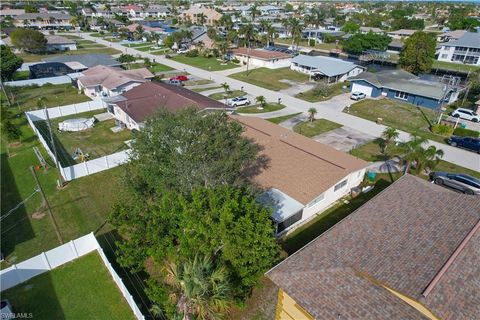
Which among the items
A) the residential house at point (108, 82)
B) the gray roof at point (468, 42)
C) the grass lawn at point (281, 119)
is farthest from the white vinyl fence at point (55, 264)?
the gray roof at point (468, 42)

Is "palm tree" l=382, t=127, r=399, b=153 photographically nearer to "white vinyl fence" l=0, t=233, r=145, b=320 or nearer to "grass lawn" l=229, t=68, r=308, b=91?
"grass lawn" l=229, t=68, r=308, b=91

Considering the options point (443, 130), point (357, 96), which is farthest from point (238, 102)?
point (443, 130)

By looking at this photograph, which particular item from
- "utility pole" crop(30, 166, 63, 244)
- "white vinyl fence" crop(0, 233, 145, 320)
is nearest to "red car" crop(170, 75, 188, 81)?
"utility pole" crop(30, 166, 63, 244)

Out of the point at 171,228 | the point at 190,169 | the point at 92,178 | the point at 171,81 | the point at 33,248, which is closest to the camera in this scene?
the point at 171,228

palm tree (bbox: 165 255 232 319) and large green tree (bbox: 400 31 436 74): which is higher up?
large green tree (bbox: 400 31 436 74)

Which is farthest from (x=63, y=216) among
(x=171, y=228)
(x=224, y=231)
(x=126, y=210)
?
(x=224, y=231)

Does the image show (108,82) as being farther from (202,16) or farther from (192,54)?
(202,16)

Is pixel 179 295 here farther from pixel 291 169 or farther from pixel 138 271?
pixel 291 169
